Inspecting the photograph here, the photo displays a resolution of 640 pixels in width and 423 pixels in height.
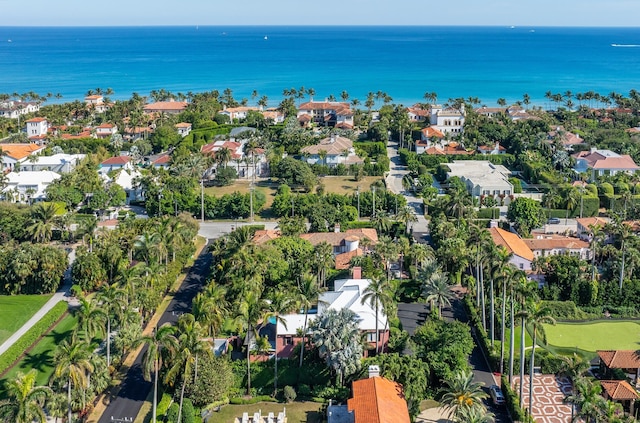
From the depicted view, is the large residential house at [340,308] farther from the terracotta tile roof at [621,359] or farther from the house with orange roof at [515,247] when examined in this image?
the house with orange roof at [515,247]

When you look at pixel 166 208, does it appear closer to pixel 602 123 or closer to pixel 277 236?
pixel 277 236

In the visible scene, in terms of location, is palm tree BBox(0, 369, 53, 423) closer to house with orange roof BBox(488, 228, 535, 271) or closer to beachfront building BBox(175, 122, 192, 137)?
house with orange roof BBox(488, 228, 535, 271)

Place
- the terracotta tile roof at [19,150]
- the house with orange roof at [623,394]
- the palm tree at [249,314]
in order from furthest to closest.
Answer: the terracotta tile roof at [19,150] < the palm tree at [249,314] < the house with orange roof at [623,394]

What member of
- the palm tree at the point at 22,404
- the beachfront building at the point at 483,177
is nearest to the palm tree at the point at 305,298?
the palm tree at the point at 22,404

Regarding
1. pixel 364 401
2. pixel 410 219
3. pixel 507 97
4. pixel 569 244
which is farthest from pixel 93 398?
pixel 507 97

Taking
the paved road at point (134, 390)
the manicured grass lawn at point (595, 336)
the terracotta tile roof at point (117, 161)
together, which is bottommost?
the manicured grass lawn at point (595, 336)
